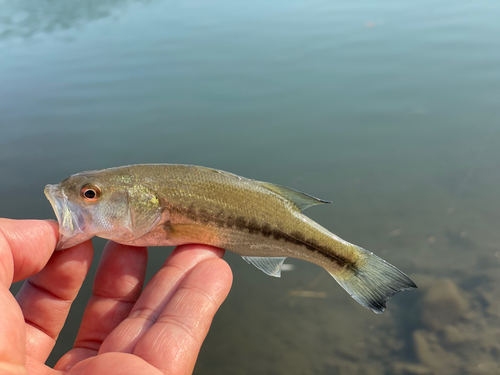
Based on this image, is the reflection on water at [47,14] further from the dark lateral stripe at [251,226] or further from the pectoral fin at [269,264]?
the pectoral fin at [269,264]

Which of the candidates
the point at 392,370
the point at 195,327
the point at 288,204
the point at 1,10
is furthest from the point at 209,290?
the point at 1,10

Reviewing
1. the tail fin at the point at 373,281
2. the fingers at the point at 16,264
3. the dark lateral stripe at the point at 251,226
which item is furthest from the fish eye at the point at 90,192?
the tail fin at the point at 373,281

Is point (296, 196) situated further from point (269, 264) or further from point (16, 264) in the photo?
point (16, 264)

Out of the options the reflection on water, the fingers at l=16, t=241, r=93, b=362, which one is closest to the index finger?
the fingers at l=16, t=241, r=93, b=362

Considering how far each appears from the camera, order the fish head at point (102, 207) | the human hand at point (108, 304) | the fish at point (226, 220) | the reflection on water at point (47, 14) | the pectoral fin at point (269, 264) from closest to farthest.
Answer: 1. the human hand at point (108, 304)
2. the fish head at point (102, 207)
3. the fish at point (226, 220)
4. the pectoral fin at point (269, 264)
5. the reflection on water at point (47, 14)

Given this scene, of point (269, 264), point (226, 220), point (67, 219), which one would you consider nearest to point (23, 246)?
point (67, 219)

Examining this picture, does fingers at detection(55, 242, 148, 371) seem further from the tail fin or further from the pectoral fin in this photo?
the tail fin

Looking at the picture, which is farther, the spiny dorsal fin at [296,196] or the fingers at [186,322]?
the spiny dorsal fin at [296,196]

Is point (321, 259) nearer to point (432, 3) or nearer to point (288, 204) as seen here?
point (288, 204)
